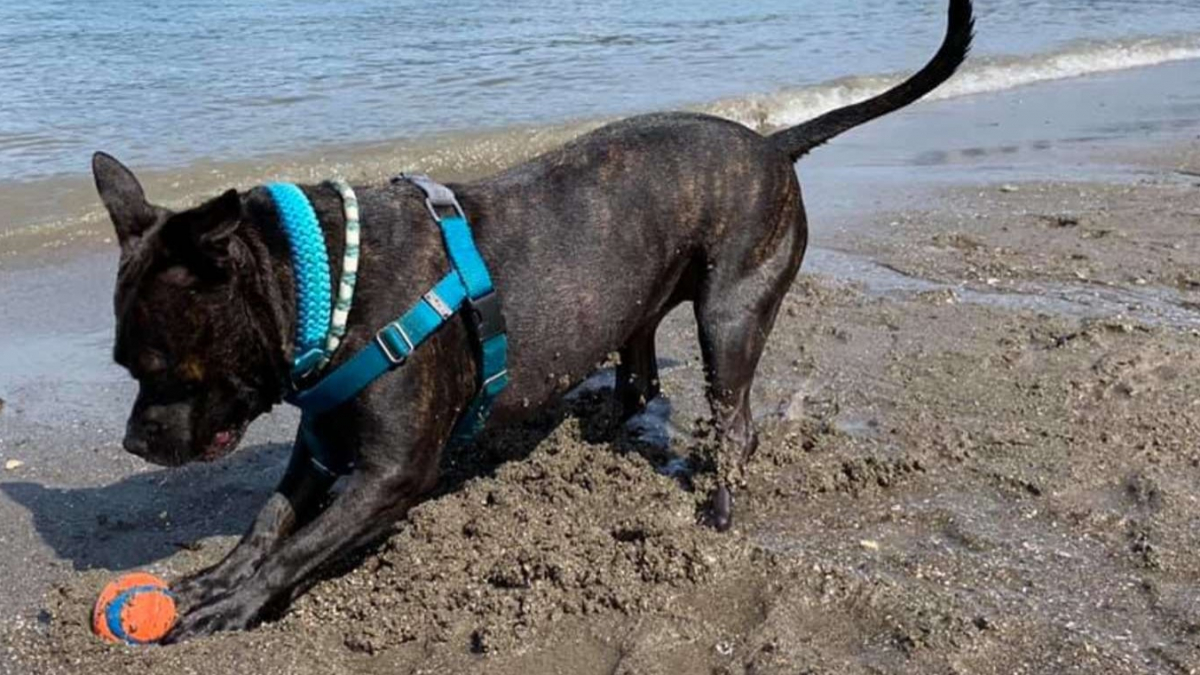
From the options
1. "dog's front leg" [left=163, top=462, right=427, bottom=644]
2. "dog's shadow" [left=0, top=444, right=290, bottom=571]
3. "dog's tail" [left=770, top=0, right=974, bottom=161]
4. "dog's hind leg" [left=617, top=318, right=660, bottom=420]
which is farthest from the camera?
"dog's hind leg" [left=617, top=318, right=660, bottom=420]

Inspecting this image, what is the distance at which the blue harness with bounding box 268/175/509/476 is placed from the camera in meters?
3.49

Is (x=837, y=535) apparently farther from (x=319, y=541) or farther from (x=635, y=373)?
(x=319, y=541)

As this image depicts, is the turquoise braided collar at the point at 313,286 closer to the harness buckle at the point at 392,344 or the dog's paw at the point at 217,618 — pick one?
the harness buckle at the point at 392,344

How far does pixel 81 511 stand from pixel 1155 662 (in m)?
3.47

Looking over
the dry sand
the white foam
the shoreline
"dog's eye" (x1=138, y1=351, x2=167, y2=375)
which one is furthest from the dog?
the white foam

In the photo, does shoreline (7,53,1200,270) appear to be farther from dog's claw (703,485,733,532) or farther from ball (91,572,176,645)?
ball (91,572,176,645)

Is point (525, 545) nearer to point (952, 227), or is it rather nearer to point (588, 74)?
point (952, 227)

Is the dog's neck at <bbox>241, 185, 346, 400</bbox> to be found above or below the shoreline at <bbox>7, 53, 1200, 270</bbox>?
above

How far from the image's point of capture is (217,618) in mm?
3627

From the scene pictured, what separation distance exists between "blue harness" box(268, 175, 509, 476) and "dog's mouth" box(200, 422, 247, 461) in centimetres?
18

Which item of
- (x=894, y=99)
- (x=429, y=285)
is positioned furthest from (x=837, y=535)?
(x=894, y=99)

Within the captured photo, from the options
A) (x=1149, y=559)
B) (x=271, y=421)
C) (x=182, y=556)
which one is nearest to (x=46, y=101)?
(x=271, y=421)

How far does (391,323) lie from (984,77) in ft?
40.7

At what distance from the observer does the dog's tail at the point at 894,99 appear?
4688mm
